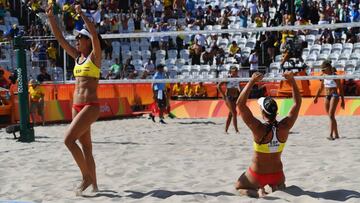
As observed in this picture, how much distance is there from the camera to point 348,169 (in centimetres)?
637

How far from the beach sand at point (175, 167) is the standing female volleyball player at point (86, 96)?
0.27m

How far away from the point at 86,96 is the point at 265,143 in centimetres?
152

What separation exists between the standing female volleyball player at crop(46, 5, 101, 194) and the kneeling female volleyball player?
1.24 meters

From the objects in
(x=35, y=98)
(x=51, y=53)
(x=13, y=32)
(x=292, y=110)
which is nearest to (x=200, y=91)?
(x=51, y=53)

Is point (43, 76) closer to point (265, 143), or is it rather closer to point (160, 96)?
point (160, 96)

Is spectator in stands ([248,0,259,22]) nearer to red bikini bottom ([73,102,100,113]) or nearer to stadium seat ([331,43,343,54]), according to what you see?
stadium seat ([331,43,343,54])

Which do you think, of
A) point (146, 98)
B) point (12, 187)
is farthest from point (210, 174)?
point (146, 98)

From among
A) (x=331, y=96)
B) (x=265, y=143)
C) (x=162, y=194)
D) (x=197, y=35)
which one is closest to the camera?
(x=265, y=143)

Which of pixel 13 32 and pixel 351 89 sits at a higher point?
pixel 13 32

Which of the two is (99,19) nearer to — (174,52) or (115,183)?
(174,52)

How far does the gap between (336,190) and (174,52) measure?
13270mm

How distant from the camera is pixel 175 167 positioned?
6.96 metres

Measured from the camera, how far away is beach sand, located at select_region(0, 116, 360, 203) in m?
5.45

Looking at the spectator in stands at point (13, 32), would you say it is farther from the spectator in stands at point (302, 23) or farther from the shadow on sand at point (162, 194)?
the shadow on sand at point (162, 194)
